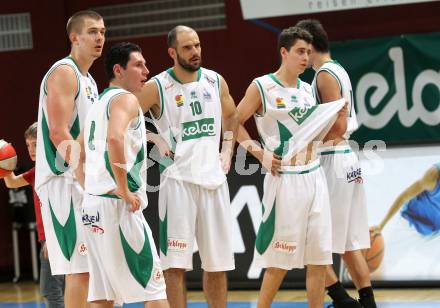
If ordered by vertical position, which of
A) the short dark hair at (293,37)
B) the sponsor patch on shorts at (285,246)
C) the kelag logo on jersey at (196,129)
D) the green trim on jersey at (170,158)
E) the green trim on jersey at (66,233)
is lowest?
the sponsor patch on shorts at (285,246)

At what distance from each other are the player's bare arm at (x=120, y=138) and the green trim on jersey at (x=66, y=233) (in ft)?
2.52

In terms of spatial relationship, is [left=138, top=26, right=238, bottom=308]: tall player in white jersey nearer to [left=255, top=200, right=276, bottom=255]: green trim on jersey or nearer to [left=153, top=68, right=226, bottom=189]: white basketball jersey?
[left=153, top=68, right=226, bottom=189]: white basketball jersey

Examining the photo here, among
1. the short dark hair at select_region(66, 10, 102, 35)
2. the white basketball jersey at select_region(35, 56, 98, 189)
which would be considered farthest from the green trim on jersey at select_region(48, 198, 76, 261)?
the short dark hair at select_region(66, 10, 102, 35)

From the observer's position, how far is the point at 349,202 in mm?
7230

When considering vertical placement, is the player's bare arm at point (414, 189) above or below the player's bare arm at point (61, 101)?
below

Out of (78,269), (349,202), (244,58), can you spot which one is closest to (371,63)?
(244,58)

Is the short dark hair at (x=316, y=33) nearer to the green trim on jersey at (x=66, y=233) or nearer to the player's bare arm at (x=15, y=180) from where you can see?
the green trim on jersey at (x=66, y=233)

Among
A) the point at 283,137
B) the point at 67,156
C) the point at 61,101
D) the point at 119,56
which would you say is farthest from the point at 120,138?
the point at 283,137

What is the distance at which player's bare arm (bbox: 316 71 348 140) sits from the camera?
7.03 m

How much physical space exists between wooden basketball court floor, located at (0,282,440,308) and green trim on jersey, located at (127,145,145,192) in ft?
11.2

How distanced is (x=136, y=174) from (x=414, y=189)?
A: 4.43 m

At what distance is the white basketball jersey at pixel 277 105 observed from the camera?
6762 millimetres

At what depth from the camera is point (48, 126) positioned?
597 cm

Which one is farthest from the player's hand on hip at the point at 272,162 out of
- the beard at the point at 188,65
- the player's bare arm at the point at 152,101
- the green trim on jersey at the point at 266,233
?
the beard at the point at 188,65
